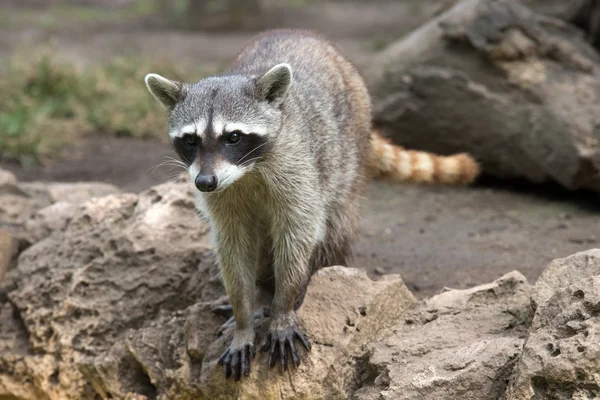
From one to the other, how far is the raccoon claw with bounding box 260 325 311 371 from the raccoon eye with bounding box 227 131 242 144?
1086 millimetres

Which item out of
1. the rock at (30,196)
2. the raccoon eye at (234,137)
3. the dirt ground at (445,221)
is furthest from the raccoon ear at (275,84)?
the rock at (30,196)

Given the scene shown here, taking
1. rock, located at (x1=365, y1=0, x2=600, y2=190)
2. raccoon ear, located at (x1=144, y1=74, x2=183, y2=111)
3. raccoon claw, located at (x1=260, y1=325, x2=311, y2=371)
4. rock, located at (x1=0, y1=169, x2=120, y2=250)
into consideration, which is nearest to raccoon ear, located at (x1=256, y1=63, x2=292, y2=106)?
raccoon ear, located at (x1=144, y1=74, x2=183, y2=111)

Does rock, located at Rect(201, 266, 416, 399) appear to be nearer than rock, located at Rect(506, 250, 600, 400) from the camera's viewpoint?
No

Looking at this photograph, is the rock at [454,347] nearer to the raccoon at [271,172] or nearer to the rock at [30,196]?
the raccoon at [271,172]

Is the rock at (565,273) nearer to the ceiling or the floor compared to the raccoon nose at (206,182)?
nearer to the floor

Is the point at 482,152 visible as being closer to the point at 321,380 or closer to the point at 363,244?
the point at 363,244

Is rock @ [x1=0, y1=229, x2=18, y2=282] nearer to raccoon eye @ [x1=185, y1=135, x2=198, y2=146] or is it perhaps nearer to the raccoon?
the raccoon

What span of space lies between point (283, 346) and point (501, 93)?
459 centimetres

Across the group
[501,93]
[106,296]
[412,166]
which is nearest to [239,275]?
[106,296]

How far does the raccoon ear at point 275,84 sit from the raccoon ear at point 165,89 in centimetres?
47

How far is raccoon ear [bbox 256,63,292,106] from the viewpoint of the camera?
4539 millimetres

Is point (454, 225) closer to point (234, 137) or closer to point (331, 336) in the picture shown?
point (331, 336)

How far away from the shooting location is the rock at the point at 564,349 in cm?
343

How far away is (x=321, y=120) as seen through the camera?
5.11 metres
